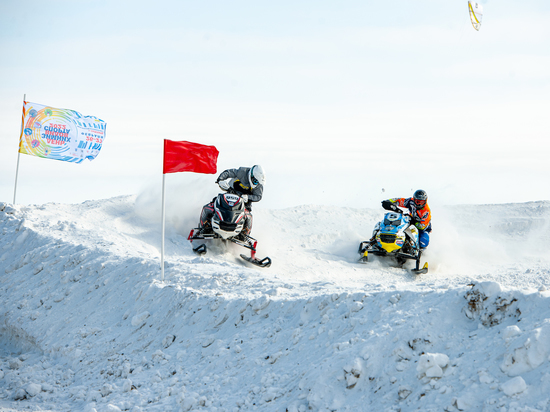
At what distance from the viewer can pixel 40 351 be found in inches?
346

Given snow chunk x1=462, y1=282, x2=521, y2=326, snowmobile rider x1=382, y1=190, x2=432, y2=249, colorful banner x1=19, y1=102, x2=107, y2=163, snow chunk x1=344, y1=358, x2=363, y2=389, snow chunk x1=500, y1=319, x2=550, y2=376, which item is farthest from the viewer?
colorful banner x1=19, y1=102, x2=107, y2=163

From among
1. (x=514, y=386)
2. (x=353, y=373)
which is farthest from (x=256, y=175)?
(x=514, y=386)

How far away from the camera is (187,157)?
9.59 m

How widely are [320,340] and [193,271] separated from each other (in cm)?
403

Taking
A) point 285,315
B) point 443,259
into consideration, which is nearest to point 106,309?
point 285,315

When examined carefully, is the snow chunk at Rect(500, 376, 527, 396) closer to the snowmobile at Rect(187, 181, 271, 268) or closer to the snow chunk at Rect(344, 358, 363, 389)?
the snow chunk at Rect(344, 358, 363, 389)

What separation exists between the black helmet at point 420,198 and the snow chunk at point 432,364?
31.9 feet

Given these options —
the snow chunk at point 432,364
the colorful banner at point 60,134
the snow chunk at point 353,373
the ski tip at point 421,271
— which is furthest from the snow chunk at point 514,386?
the colorful banner at point 60,134

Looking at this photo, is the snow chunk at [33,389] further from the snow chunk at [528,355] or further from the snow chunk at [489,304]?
the snow chunk at [528,355]

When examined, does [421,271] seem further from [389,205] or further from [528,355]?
[528,355]

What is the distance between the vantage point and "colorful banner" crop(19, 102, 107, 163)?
16.5 m

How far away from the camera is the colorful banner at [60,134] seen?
16453 millimetres

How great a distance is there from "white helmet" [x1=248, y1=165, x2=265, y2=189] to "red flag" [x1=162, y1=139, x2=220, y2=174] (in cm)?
346

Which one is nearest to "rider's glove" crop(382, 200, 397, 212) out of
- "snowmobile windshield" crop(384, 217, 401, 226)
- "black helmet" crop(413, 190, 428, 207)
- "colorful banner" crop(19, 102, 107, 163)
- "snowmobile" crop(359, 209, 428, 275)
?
"snowmobile" crop(359, 209, 428, 275)
